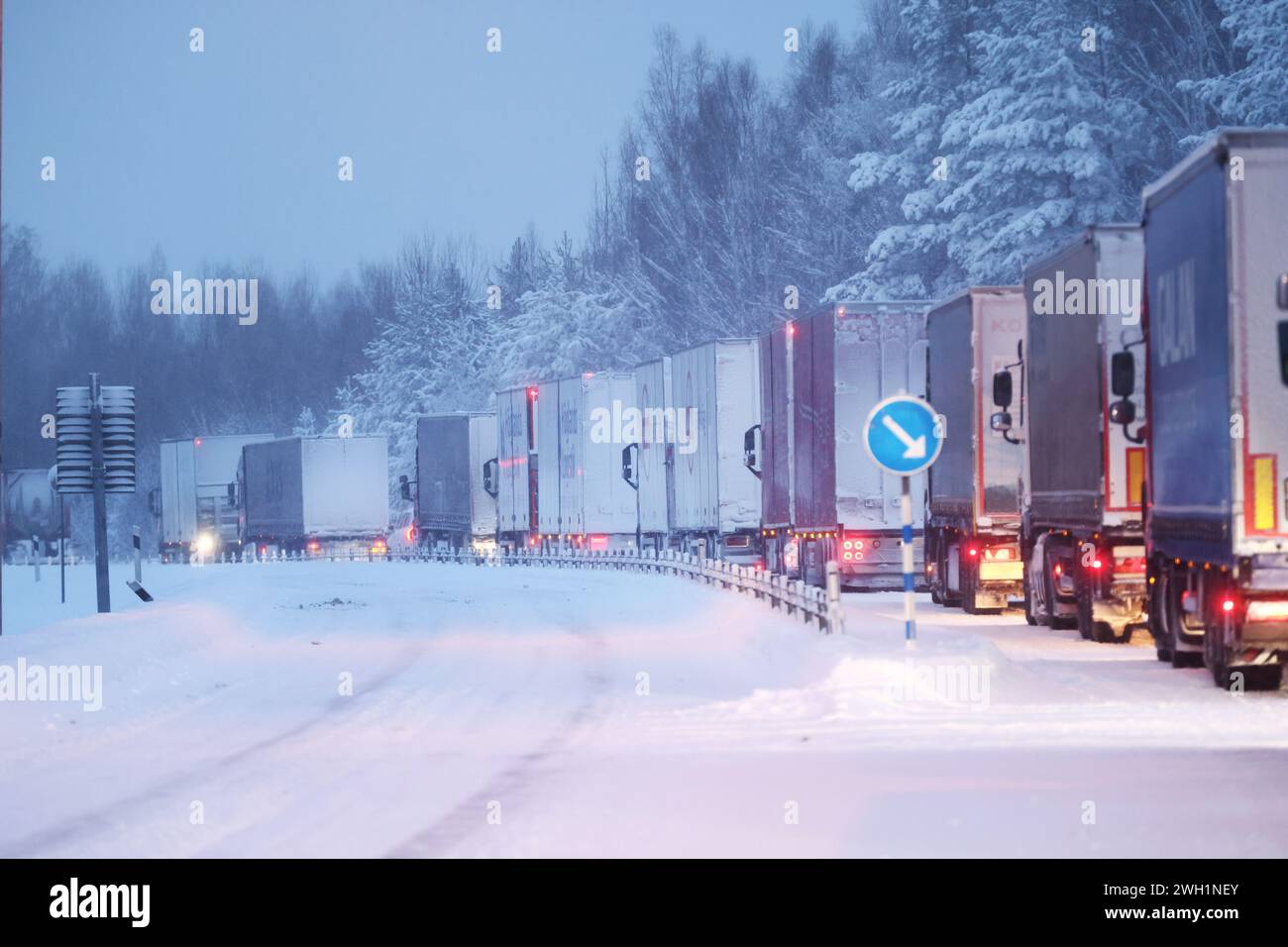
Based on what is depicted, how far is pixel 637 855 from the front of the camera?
9930mm

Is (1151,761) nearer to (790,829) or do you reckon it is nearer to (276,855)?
(790,829)

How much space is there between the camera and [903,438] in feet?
62.4

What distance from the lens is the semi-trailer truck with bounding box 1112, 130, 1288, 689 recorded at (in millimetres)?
16859

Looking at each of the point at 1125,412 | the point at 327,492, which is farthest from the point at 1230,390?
the point at 327,492

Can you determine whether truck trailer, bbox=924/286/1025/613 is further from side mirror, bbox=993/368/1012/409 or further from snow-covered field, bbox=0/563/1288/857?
snow-covered field, bbox=0/563/1288/857

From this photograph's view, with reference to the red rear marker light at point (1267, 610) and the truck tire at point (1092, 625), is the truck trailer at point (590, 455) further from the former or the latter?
A: the red rear marker light at point (1267, 610)

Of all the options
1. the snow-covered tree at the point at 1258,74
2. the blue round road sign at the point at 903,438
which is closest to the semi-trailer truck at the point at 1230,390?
the blue round road sign at the point at 903,438

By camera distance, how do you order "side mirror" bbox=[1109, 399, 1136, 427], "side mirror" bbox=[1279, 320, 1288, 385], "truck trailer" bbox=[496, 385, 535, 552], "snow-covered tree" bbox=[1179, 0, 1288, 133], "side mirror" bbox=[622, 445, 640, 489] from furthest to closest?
"truck trailer" bbox=[496, 385, 535, 552], "side mirror" bbox=[622, 445, 640, 489], "snow-covered tree" bbox=[1179, 0, 1288, 133], "side mirror" bbox=[1109, 399, 1136, 427], "side mirror" bbox=[1279, 320, 1288, 385]

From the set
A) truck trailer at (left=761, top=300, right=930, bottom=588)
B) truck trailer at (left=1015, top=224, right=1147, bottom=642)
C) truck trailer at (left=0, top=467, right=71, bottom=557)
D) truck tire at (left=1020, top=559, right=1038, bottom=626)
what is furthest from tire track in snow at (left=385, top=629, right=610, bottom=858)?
truck trailer at (left=0, top=467, right=71, bottom=557)

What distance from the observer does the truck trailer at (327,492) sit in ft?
252

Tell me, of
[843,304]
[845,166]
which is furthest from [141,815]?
[845,166]

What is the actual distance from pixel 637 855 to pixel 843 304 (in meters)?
26.0

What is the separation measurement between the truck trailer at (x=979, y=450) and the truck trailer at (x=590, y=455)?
2221cm

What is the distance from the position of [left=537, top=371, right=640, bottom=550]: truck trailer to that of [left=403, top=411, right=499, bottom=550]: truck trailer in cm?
853
